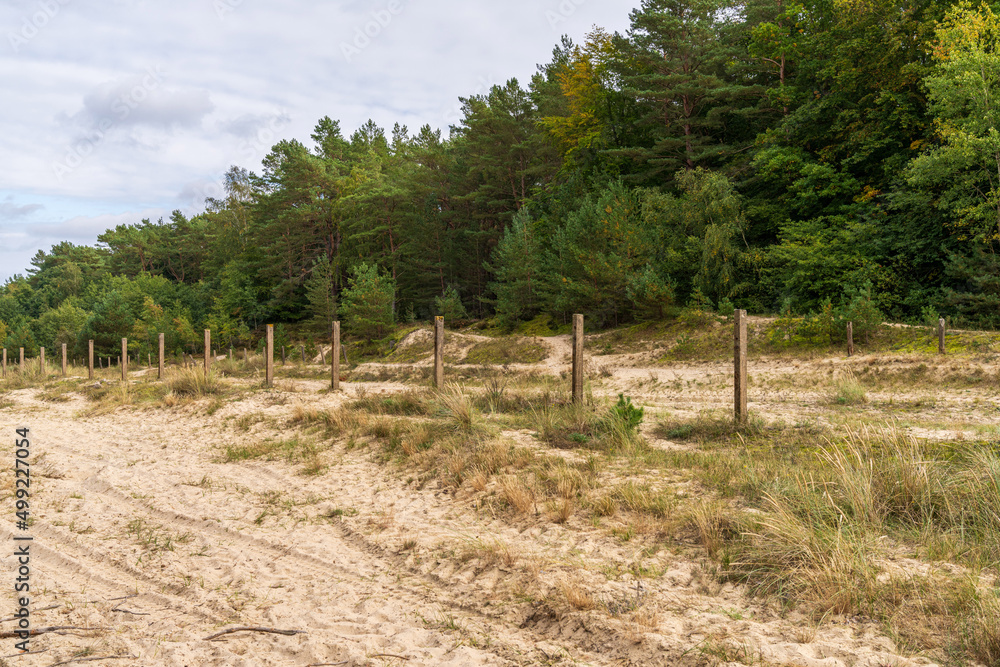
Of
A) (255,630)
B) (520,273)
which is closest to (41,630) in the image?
(255,630)

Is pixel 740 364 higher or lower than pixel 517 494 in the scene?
higher

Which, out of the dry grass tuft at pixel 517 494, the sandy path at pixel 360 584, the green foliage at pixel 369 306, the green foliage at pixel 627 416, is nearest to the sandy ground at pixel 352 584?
the sandy path at pixel 360 584

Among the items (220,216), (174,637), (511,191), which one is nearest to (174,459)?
(174,637)

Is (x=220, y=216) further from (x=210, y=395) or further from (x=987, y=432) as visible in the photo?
(x=987, y=432)

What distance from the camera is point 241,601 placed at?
443 cm

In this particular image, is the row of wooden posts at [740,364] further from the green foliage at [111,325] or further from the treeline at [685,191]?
the green foliage at [111,325]

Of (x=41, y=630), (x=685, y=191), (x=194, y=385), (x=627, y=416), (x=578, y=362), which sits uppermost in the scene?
(x=685, y=191)

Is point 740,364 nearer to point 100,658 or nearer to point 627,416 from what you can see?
point 627,416

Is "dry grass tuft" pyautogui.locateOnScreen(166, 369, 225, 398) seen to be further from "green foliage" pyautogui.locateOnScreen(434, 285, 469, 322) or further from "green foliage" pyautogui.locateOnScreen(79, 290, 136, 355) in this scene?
"green foliage" pyautogui.locateOnScreen(79, 290, 136, 355)

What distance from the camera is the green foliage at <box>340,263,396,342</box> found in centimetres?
3628

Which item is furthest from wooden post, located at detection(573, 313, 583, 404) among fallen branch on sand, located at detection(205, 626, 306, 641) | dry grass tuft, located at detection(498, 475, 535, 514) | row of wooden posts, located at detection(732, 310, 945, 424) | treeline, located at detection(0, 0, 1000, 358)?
treeline, located at detection(0, 0, 1000, 358)

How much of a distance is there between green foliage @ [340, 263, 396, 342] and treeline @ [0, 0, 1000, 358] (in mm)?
150

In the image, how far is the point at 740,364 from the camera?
8.45 metres

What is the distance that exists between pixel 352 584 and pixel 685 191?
2831 cm
